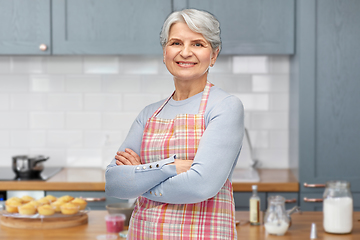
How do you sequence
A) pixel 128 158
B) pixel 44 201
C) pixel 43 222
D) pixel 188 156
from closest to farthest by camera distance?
pixel 188 156 → pixel 128 158 → pixel 43 222 → pixel 44 201

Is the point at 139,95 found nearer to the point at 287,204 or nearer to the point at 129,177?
the point at 287,204

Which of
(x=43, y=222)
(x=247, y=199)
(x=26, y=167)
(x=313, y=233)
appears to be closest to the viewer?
(x=313, y=233)

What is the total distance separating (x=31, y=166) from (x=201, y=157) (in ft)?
6.68

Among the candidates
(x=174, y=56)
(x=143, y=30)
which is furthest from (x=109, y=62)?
(x=174, y=56)

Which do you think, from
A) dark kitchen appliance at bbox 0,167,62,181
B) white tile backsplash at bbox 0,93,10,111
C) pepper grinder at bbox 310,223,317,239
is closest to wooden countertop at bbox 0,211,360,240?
pepper grinder at bbox 310,223,317,239

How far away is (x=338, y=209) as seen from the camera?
1872mm

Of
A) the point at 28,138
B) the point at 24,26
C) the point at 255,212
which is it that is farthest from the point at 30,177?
the point at 255,212

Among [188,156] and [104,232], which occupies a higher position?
[188,156]

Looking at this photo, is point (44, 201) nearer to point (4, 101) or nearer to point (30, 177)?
point (30, 177)

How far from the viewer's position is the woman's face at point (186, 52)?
57.1 inches

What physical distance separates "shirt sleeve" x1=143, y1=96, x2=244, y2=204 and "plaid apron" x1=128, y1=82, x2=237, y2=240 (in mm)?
52

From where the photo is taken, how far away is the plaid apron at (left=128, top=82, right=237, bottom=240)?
4.60ft

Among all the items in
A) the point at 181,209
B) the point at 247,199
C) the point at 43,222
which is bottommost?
the point at 247,199

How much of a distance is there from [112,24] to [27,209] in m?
1.56
